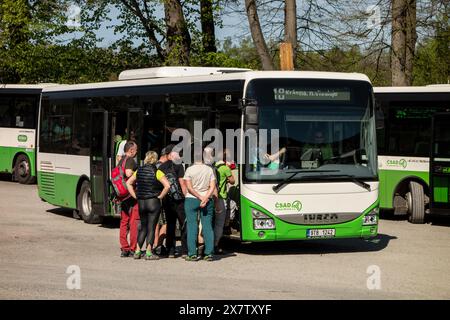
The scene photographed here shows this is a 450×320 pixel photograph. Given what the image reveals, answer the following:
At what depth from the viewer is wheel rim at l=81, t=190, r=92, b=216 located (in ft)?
68.1

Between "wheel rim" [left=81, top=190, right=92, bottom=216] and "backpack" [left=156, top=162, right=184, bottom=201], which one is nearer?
"backpack" [left=156, top=162, right=184, bottom=201]

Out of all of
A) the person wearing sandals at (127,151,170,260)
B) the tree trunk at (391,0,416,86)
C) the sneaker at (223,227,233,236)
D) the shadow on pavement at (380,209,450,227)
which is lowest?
the shadow on pavement at (380,209,450,227)

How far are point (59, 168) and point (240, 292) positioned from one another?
36.5ft

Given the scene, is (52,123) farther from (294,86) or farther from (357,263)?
(357,263)

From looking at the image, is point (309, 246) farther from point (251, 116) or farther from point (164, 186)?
point (164, 186)

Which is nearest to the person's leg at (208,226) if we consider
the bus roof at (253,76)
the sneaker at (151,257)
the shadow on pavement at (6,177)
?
the sneaker at (151,257)

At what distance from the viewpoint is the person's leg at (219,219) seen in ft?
49.6

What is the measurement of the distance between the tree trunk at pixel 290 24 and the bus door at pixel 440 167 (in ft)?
29.0

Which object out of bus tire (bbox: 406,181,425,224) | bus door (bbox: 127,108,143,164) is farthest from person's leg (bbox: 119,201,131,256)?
bus tire (bbox: 406,181,425,224)

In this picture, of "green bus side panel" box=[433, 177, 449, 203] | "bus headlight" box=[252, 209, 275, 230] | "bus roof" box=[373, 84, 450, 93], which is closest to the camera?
"bus headlight" box=[252, 209, 275, 230]

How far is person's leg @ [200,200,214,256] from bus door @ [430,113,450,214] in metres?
8.03

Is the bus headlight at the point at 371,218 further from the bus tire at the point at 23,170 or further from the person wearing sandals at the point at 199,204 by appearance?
the bus tire at the point at 23,170

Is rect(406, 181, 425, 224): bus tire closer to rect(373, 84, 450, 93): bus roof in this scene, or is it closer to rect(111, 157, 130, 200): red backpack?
rect(373, 84, 450, 93): bus roof
